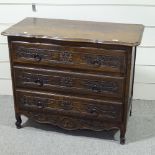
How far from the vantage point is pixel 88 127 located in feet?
6.98

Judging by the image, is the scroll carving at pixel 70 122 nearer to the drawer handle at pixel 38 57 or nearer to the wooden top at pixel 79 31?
the drawer handle at pixel 38 57

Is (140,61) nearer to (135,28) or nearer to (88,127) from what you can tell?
(135,28)

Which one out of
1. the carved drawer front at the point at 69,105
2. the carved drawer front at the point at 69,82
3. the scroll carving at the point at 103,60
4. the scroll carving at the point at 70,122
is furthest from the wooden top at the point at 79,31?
the scroll carving at the point at 70,122

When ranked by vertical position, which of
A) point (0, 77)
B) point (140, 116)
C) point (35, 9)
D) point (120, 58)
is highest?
point (35, 9)

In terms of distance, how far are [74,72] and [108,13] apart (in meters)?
0.69

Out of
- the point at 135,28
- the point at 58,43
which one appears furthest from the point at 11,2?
the point at 135,28

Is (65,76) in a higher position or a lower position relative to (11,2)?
lower

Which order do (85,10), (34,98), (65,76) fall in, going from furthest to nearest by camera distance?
1. (85,10)
2. (34,98)
3. (65,76)

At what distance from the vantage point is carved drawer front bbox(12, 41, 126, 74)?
1890mm

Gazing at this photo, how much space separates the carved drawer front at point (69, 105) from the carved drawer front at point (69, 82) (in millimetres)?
50

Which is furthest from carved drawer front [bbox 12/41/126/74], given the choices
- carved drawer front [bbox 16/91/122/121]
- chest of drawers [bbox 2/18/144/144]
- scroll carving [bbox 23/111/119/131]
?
scroll carving [bbox 23/111/119/131]

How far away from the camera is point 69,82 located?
2.02 meters

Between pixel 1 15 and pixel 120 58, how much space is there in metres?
1.19

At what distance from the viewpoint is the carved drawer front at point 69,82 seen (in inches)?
77.3
